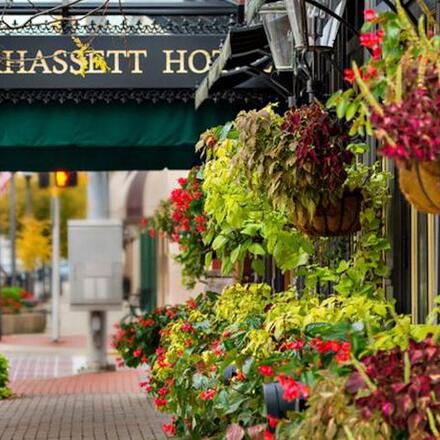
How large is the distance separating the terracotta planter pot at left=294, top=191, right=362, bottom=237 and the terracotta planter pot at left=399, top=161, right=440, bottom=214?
101 inches

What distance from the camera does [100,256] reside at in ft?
74.2

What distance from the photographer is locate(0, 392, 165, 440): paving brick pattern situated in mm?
12703

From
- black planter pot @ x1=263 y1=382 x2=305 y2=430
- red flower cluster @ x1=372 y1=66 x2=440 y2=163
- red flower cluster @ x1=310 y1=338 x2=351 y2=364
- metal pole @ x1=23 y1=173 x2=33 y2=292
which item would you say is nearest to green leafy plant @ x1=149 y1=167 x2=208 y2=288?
black planter pot @ x1=263 y1=382 x2=305 y2=430

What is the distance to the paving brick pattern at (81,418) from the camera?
41.7ft

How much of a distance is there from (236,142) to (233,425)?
2448 millimetres

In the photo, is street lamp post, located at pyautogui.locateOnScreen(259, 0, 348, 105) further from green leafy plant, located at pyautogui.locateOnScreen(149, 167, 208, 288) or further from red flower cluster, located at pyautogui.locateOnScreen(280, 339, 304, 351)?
red flower cluster, located at pyautogui.locateOnScreen(280, 339, 304, 351)

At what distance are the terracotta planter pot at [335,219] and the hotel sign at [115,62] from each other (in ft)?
13.9

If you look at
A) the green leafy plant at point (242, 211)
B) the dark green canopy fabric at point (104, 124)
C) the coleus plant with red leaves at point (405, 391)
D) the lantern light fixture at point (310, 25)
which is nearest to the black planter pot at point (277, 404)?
the coleus plant with red leaves at point (405, 391)

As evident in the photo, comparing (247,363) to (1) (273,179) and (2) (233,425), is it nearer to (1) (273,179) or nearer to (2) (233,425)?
(2) (233,425)

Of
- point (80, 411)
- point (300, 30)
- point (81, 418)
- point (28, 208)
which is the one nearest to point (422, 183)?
point (300, 30)

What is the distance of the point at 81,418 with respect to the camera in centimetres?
1439

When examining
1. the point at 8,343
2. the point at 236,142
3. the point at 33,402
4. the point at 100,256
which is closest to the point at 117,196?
the point at 8,343

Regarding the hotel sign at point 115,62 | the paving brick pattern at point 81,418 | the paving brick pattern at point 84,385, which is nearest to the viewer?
the hotel sign at point 115,62

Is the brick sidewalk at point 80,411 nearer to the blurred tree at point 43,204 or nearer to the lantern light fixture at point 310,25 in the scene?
the lantern light fixture at point 310,25
